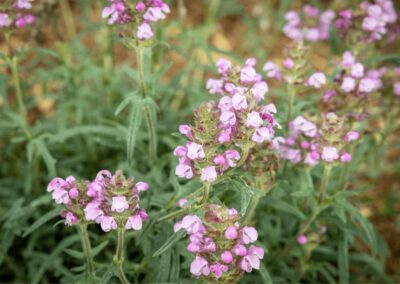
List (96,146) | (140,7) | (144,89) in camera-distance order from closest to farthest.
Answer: (140,7)
(144,89)
(96,146)

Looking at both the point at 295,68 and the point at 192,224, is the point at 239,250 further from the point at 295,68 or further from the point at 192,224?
the point at 295,68

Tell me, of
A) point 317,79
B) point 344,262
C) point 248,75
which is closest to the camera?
point 248,75

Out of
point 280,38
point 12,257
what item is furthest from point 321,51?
point 12,257

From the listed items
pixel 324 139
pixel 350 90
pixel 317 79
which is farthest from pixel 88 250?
pixel 350 90

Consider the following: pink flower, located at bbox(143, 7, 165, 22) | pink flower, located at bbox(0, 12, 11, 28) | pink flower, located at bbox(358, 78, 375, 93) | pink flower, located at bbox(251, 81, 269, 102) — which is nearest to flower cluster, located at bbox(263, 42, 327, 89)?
pink flower, located at bbox(358, 78, 375, 93)

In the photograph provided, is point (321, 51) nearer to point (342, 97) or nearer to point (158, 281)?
point (342, 97)

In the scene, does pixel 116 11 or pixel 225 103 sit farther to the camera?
pixel 116 11

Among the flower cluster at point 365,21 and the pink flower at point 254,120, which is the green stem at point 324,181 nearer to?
the pink flower at point 254,120
